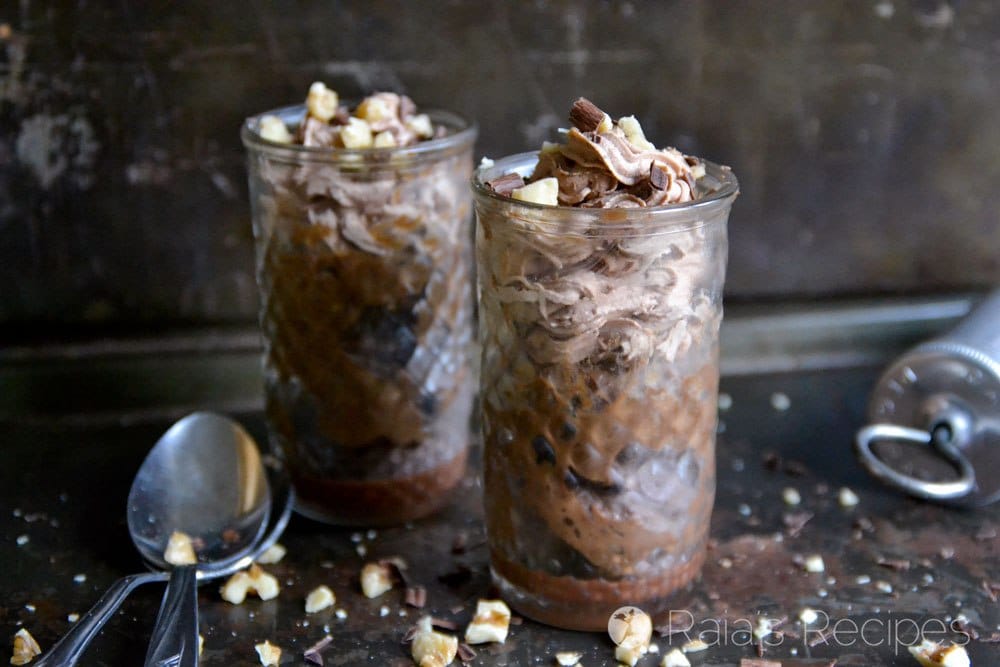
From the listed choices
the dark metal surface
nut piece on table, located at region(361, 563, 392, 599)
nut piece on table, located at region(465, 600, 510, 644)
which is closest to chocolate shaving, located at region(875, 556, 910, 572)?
the dark metal surface

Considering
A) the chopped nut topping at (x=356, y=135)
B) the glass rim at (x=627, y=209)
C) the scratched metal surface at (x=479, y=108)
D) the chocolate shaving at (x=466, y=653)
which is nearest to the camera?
the glass rim at (x=627, y=209)

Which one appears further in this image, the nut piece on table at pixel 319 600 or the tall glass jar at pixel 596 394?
the nut piece on table at pixel 319 600

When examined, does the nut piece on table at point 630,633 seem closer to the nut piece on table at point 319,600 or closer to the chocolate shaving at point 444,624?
the chocolate shaving at point 444,624

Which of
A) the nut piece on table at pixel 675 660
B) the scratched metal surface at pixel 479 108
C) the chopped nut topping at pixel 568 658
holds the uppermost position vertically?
the scratched metal surface at pixel 479 108

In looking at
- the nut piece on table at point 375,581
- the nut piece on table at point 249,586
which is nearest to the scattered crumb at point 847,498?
the nut piece on table at point 375,581

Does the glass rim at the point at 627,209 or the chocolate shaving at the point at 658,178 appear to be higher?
the chocolate shaving at the point at 658,178

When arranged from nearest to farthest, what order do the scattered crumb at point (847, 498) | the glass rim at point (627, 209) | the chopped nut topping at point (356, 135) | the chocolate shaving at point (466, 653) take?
the glass rim at point (627, 209) < the chocolate shaving at point (466, 653) < the chopped nut topping at point (356, 135) < the scattered crumb at point (847, 498)

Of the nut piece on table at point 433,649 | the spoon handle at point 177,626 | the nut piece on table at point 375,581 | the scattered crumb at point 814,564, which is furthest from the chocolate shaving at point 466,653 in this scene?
the scattered crumb at point 814,564
